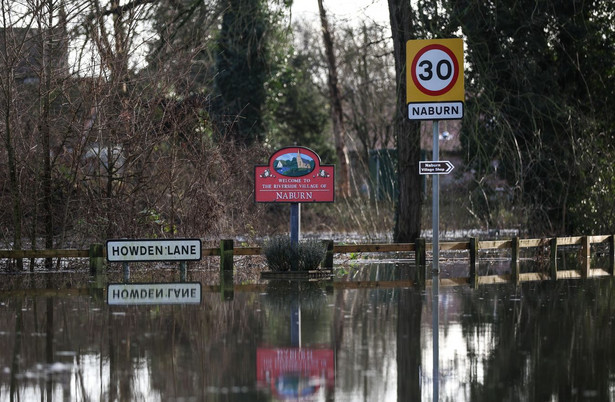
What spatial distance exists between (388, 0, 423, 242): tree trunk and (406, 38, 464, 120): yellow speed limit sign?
6929 millimetres

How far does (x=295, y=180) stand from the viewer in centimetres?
2194

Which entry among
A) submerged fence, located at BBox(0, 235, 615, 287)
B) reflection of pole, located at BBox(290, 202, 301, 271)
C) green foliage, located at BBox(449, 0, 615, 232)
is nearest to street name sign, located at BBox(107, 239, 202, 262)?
submerged fence, located at BBox(0, 235, 615, 287)

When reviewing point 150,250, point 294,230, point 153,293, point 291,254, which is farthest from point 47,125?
point 153,293

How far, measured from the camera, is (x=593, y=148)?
98.8 ft

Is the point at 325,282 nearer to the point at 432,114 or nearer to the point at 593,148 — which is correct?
the point at 432,114

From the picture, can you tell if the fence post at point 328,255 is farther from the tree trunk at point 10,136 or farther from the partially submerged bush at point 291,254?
the tree trunk at point 10,136

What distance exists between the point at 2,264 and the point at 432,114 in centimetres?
958

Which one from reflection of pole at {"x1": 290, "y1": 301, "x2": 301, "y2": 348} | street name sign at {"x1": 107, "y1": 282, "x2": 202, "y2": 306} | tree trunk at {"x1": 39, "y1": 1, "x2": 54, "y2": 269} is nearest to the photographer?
reflection of pole at {"x1": 290, "y1": 301, "x2": 301, "y2": 348}

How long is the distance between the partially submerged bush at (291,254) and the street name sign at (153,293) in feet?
6.08

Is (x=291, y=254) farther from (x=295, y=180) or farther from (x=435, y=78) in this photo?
(x=435, y=78)

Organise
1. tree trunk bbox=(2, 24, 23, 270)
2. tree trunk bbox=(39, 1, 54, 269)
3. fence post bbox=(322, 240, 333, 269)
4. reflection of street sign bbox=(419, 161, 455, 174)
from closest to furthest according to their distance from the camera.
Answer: reflection of street sign bbox=(419, 161, 455, 174) → tree trunk bbox=(2, 24, 23, 270) → tree trunk bbox=(39, 1, 54, 269) → fence post bbox=(322, 240, 333, 269)

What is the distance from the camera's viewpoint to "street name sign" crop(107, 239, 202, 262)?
20.5m

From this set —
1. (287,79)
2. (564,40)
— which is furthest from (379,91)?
(564,40)

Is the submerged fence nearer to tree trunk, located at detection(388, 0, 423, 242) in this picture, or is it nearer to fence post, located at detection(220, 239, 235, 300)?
fence post, located at detection(220, 239, 235, 300)
